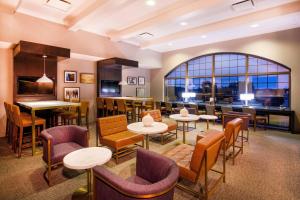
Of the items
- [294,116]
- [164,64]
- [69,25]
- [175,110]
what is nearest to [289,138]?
[294,116]

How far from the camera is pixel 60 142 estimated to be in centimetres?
300

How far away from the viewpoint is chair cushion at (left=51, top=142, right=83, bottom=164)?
2531 mm

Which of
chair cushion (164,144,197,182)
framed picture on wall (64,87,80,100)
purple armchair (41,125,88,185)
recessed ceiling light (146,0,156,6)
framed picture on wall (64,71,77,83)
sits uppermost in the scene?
recessed ceiling light (146,0,156,6)

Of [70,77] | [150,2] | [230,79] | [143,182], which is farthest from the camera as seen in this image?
[230,79]

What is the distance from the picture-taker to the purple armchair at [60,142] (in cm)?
249

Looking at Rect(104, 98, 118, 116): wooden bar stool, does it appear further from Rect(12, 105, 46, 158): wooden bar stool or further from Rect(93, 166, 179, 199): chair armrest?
Rect(93, 166, 179, 199): chair armrest

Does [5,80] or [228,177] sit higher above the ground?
[5,80]

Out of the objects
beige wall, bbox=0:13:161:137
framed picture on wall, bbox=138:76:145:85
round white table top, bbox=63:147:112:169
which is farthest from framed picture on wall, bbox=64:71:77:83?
round white table top, bbox=63:147:112:169

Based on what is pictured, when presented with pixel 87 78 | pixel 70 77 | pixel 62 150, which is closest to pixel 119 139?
pixel 62 150

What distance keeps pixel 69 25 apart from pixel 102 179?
18.2 feet

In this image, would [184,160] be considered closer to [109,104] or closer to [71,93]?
[109,104]

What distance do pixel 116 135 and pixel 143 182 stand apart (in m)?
1.70

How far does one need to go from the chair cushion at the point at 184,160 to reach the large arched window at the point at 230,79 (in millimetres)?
5425

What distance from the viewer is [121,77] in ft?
26.7
